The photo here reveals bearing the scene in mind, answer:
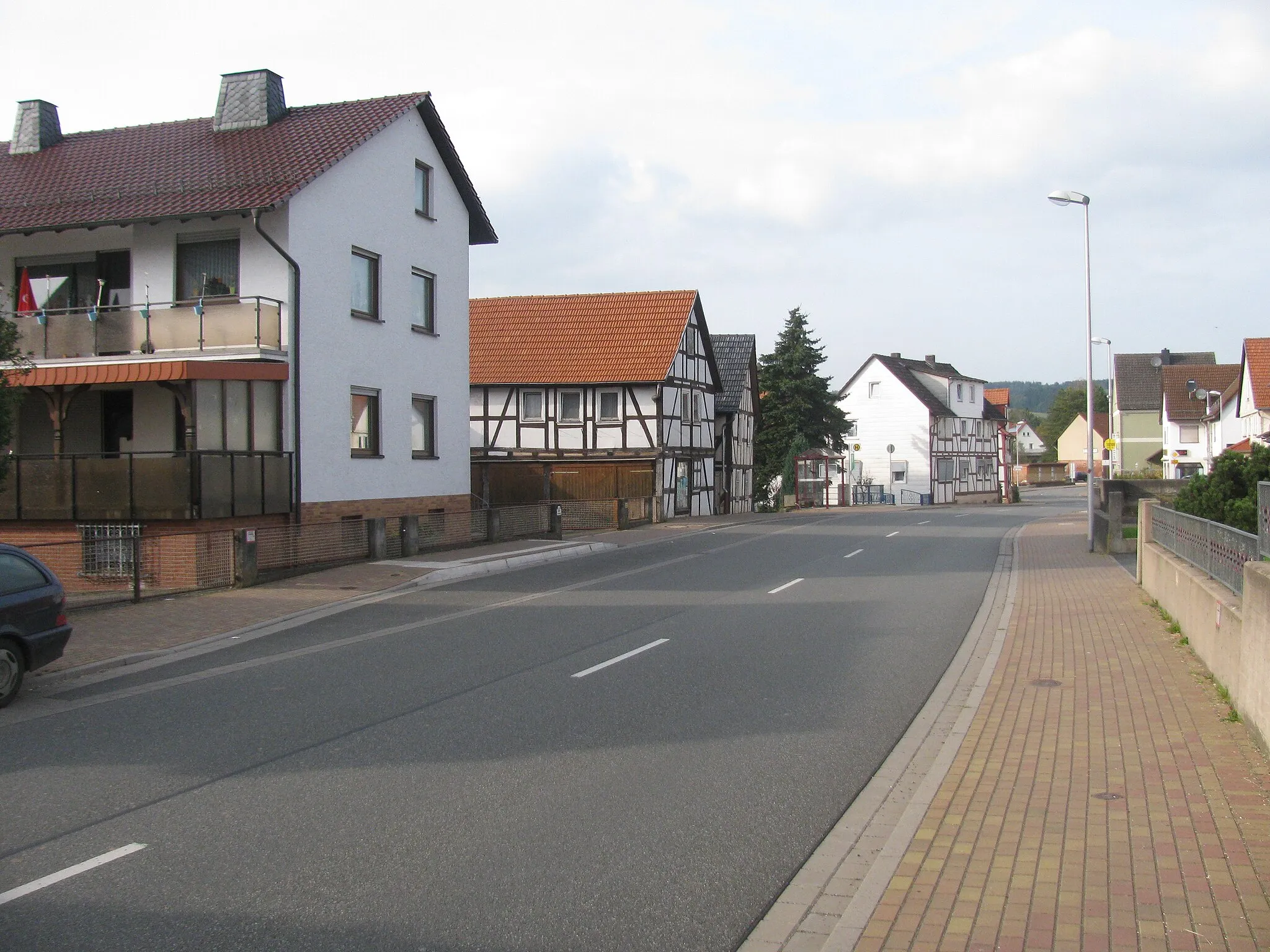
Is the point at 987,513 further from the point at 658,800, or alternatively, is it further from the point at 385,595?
the point at 658,800

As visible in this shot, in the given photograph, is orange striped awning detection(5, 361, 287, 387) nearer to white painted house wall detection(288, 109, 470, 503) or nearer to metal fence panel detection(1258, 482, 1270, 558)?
white painted house wall detection(288, 109, 470, 503)

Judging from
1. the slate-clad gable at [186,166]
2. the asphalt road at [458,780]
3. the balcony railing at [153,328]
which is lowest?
the asphalt road at [458,780]

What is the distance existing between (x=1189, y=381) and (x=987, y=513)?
34419 millimetres

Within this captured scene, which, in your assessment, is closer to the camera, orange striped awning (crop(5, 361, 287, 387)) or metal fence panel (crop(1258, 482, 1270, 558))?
metal fence panel (crop(1258, 482, 1270, 558))

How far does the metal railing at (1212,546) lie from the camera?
955cm

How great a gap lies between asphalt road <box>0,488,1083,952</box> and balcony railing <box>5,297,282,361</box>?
8898 millimetres

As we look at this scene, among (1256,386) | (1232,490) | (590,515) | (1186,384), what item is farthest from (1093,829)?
(1186,384)

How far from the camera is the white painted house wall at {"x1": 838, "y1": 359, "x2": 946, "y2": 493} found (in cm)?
7150

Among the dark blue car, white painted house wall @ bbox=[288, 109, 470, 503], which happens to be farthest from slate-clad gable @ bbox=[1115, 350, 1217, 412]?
the dark blue car

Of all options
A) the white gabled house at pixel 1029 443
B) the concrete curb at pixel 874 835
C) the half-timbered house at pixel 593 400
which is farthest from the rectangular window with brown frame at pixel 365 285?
the white gabled house at pixel 1029 443

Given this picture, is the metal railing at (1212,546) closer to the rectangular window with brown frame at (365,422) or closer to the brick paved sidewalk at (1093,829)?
the brick paved sidewalk at (1093,829)

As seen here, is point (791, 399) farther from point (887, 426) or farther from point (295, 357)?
point (295, 357)

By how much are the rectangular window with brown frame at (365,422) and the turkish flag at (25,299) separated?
20.8ft

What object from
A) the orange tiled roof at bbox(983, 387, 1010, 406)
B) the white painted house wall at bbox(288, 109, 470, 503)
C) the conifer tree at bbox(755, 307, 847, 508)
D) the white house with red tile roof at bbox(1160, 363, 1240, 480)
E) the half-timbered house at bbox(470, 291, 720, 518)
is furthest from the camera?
the orange tiled roof at bbox(983, 387, 1010, 406)
